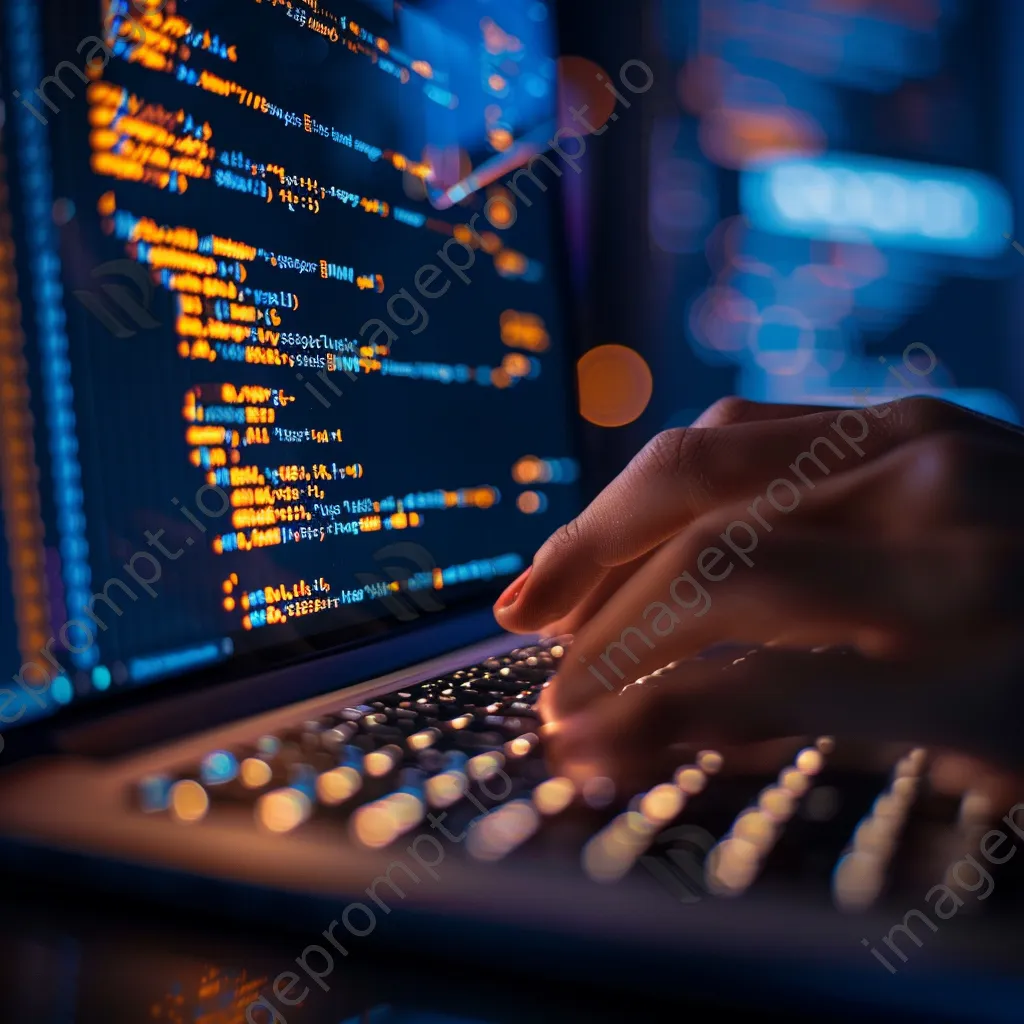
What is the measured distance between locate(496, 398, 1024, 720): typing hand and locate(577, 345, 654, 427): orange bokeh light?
595 mm

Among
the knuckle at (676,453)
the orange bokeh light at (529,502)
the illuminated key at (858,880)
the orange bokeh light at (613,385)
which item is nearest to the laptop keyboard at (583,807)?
the illuminated key at (858,880)

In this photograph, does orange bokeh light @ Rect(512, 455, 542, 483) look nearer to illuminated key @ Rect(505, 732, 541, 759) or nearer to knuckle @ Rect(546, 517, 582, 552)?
knuckle @ Rect(546, 517, 582, 552)

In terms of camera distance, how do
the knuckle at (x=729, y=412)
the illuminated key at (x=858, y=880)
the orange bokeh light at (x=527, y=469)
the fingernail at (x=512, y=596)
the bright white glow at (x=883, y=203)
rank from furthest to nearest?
the bright white glow at (x=883, y=203) < the orange bokeh light at (x=527, y=469) < the knuckle at (x=729, y=412) < the fingernail at (x=512, y=596) < the illuminated key at (x=858, y=880)

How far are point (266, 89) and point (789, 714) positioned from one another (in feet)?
1.81

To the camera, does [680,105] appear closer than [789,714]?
No

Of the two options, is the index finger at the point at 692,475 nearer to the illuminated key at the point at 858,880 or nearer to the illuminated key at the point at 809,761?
the illuminated key at the point at 809,761

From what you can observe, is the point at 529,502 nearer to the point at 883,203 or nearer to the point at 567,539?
the point at 567,539

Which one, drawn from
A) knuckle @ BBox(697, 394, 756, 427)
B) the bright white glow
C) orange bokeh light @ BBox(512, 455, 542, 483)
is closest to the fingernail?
knuckle @ BBox(697, 394, 756, 427)

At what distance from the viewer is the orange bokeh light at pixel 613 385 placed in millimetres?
1230

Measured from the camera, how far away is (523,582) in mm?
636

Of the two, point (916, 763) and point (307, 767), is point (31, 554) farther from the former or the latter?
point (916, 763)

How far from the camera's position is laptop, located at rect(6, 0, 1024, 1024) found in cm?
29

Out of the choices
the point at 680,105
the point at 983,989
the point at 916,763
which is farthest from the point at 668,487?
the point at 680,105

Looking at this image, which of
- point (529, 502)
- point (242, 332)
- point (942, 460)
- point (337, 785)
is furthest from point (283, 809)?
point (529, 502)
